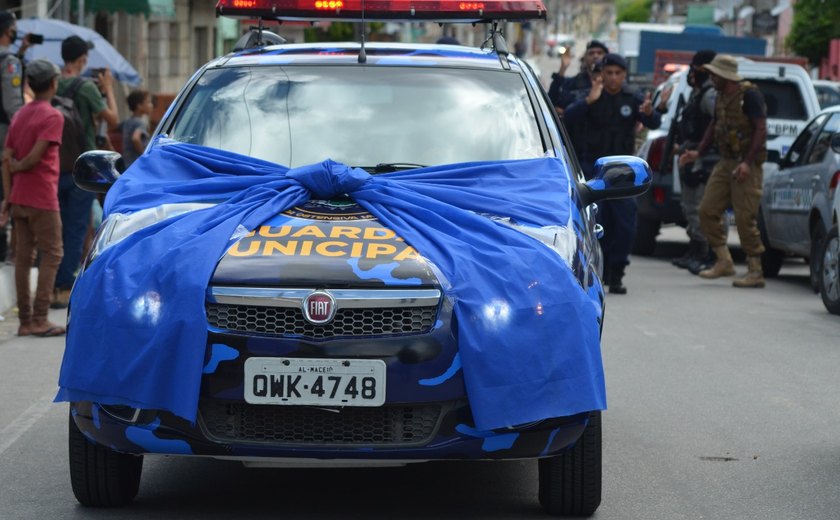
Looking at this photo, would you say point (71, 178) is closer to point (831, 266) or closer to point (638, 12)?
point (831, 266)

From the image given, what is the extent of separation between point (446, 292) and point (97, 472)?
1453mm

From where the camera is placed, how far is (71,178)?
1216cm

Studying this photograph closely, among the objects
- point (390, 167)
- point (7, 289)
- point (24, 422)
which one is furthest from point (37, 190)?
point (390, 167)

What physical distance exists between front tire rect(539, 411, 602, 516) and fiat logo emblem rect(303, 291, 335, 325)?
999 mm

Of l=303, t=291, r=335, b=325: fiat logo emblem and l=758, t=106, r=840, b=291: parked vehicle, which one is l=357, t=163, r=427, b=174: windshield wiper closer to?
l=303, t=291, r=335, b=325: fiat logo emblem

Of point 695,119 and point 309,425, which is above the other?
point 309,425

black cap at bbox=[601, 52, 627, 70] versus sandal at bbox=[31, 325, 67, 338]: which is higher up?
black cap at bbox=[601, 52, 627, 70]

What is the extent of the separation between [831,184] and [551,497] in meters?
8.87

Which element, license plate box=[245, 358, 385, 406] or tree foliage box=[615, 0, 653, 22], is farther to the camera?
tree foliage box=[615, 0, 653, 22]

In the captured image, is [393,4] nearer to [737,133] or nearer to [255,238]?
[255,238]

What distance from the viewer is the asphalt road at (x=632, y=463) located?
6062 millimetres

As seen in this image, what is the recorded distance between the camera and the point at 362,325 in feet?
17.7

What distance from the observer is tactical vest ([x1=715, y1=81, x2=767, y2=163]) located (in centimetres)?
1454

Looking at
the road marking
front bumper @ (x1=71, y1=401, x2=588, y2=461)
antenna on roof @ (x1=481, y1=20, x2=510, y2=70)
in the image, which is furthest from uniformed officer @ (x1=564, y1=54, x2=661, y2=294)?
front bumper @ (x1=71, y1=401, x2=588, y2=461)
